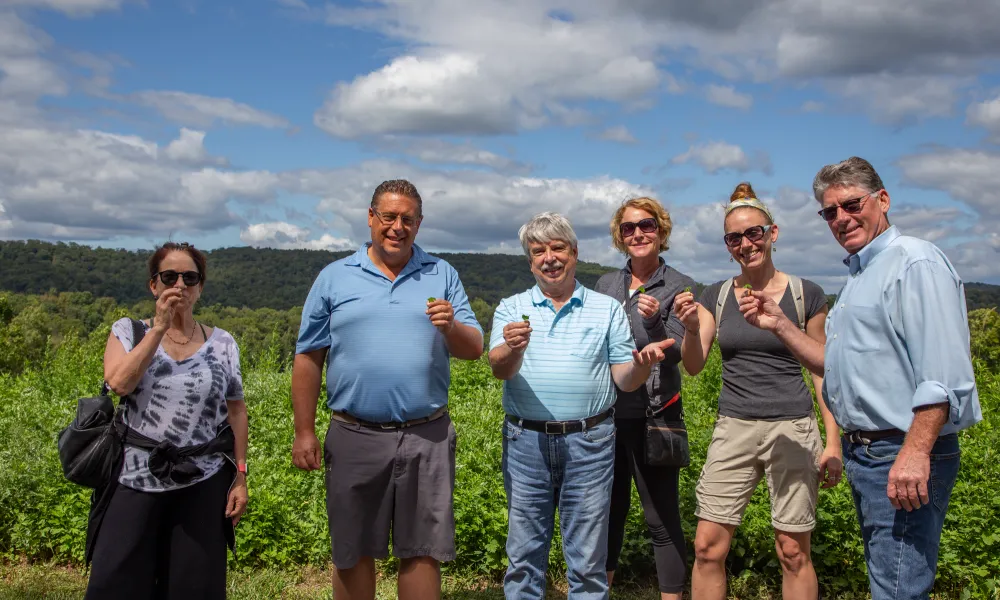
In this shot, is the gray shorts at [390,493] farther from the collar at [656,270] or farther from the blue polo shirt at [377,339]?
the collar at [656,270]

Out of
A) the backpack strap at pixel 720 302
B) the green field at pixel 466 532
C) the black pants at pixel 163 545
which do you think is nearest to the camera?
the black pants at pixel 163 545

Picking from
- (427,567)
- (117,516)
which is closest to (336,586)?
(427,567)

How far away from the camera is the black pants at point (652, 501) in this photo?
12.5 ft

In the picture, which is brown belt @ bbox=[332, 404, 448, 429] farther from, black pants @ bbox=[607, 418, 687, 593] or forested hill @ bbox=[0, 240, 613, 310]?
forested hill @ bbox=[0, 240, 613, 310]

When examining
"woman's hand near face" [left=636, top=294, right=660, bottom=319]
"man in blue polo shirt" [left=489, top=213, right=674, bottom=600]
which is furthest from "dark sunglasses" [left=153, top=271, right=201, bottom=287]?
"woman's hand near face" [left=636, top=294, right=660, bottom=319]

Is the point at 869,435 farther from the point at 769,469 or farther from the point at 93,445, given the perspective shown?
the point at 93,445

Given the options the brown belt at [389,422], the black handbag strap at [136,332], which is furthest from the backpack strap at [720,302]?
the black handbag strap at [136,332]

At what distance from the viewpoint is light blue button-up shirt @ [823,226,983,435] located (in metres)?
2.50

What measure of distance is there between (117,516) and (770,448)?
2971mm

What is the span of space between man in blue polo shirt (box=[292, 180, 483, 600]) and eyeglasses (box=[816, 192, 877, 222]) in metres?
1.61

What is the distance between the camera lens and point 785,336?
3.18m

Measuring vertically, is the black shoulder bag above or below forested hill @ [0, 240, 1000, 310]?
below

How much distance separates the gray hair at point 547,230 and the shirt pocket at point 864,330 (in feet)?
4.01

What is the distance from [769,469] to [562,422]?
115 cm
